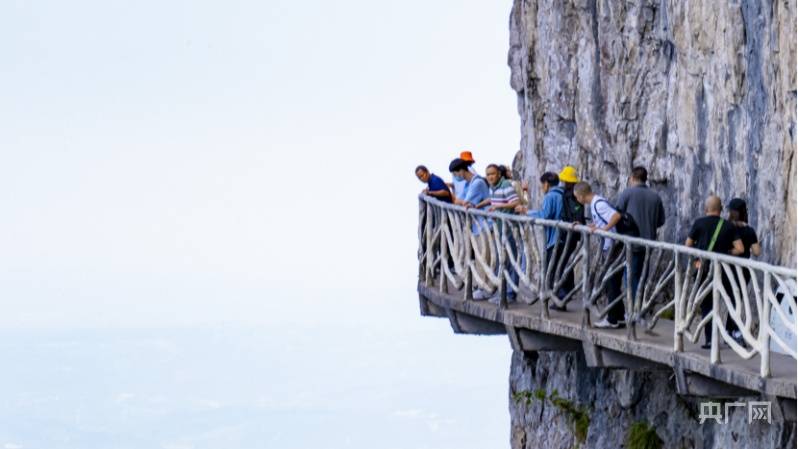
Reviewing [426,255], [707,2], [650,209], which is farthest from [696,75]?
[426,255]

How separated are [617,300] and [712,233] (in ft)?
6.23

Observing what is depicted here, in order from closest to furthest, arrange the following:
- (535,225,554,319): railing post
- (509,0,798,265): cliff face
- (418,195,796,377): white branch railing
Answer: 1. (418,195,796,377): white branch railing
2. (509,0,798,265): cliff face
3. (535,225,554,319): railing post

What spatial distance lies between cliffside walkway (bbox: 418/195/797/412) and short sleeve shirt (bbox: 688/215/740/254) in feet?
0.69

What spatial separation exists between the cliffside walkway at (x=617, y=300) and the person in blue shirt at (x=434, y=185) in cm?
18

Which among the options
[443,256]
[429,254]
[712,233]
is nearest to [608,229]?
[712,233]

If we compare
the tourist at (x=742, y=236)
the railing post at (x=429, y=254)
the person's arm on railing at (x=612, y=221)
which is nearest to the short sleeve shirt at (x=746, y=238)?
the tourist at (x=742, y=236)

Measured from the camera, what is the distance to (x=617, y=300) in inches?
796

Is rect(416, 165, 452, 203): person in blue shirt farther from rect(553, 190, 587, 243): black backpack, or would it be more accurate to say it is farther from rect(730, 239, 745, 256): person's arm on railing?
rect(730, 239, 745, 256): person's arm on railing

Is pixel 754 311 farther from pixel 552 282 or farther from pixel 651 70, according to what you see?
pixel 651 70

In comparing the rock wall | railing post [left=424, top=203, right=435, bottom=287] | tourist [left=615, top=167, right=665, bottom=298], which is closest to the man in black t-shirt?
the rock wall

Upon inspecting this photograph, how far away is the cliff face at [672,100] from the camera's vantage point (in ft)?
67.0

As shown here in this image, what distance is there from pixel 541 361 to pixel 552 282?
Answer: 6379mm

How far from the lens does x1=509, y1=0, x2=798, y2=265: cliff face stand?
2042 centimetres

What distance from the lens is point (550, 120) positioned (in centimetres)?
2884
